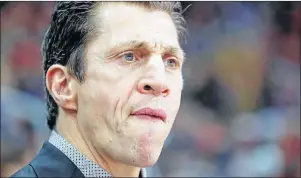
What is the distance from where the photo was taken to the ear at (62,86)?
925 mm

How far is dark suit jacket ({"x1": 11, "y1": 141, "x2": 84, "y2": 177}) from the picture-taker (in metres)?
0.91

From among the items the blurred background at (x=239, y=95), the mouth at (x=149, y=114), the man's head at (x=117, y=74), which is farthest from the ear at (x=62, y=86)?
the blurred background at (x=239, y=95)

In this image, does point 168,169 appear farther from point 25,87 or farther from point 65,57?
point 65,57

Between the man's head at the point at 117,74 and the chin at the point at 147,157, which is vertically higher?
the man's head at the point at 117,74

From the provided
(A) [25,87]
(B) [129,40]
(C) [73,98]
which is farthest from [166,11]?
(A) [25,87]

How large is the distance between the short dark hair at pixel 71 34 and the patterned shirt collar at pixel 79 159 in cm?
6

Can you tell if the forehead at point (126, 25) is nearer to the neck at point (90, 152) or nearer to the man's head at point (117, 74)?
the man's head at point (117, 74)

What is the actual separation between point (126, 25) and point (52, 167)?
255mm

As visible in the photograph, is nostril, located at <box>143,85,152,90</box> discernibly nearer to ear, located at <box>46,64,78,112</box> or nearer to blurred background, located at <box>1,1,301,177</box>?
ear, located at <box>46,64,78,112</box>

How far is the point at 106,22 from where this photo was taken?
36.3 inches

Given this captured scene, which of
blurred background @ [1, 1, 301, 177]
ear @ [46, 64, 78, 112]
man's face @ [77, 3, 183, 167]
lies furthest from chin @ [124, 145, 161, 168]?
blurred background @ [1, 1, 301, 177]

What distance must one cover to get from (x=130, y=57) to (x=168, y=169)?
33.7 inches

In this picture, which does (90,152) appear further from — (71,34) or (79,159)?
(71,34)

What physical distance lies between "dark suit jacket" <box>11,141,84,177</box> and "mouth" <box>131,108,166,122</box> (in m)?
0.13
